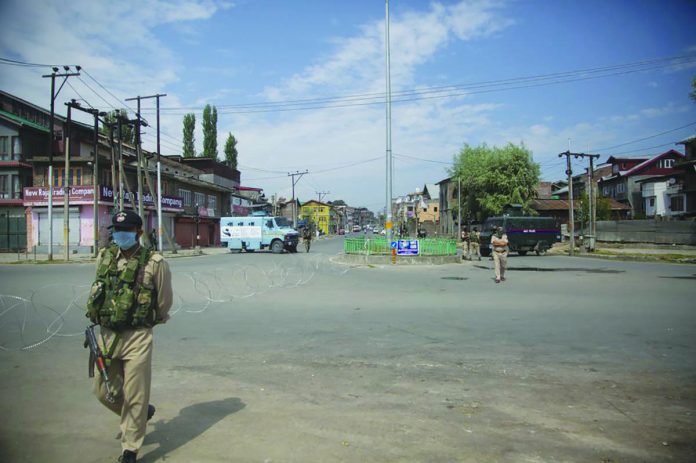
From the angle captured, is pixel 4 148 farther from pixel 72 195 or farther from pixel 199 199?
pixel 199 199

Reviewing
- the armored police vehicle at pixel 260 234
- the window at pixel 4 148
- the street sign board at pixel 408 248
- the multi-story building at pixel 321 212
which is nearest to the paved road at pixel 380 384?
the street sign board at pixel 408 248

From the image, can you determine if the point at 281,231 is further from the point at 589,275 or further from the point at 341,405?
the point at 341,405

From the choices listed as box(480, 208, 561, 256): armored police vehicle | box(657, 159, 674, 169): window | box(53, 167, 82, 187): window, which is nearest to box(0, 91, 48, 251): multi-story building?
box(53, 167, 82, 187): window

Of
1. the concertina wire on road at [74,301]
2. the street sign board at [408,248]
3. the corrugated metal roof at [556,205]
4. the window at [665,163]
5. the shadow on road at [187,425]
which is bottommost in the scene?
the shadow on road at [187,425]

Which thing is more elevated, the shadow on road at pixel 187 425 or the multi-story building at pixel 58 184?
the multi-story building at pixel 58 184

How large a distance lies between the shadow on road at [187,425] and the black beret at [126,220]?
1.75 m

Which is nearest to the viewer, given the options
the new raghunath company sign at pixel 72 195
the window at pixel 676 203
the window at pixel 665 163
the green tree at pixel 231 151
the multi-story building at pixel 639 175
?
the new raghunath company sign at pixel 72 195

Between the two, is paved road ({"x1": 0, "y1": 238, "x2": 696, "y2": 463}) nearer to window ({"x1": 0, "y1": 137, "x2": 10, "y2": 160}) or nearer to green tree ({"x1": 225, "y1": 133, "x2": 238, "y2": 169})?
window ({"x1": 0, "y1": 137, "x2": 10, "y2": 160})

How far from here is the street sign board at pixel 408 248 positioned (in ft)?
76.4

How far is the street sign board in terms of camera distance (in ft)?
76.4

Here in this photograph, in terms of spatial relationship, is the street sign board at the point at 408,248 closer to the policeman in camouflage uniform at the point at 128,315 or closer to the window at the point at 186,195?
the policeman in camouflage uniform at the point at 128,315

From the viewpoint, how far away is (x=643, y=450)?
3543 mm

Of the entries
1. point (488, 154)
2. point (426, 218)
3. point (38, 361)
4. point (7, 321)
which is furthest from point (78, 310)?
point (426, 218)

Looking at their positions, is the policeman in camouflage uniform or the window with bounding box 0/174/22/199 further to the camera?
the window with bounding box 0/174/22/199
